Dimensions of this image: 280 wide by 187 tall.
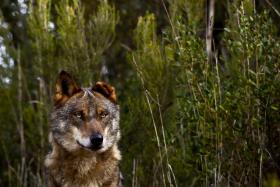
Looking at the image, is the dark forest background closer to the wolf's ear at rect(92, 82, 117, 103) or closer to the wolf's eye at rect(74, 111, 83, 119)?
the wolf's ear at rect(92, 82, 117, 103)

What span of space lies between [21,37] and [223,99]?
7251 millimetres

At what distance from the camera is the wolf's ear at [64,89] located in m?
6.88

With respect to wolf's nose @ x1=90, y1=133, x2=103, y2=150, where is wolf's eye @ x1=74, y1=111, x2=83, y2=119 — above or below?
above

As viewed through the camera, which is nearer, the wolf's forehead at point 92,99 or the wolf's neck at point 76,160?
the wolf's neck at point 76,160

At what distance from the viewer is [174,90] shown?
8.91 metres

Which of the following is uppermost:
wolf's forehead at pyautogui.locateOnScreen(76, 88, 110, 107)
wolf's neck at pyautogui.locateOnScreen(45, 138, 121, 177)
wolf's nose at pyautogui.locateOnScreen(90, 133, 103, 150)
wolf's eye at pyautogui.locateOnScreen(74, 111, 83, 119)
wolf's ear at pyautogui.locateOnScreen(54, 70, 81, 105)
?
wolf's ear at pyautogui.locateOnScreen(54, 70, 81, 105)

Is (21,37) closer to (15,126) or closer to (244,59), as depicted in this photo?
(15,126)

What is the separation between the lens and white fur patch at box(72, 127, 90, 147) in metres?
6.49

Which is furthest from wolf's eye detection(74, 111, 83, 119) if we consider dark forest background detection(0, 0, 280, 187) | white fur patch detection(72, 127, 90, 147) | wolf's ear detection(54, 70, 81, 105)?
dark forest background detection(0, 0, 280, 187)

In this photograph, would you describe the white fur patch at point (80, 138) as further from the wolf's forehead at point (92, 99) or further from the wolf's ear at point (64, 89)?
the wolf's ear at point (64, 89)

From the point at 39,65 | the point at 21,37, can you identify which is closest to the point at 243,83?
the point at 39,65

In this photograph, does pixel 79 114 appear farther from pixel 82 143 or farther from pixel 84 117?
pixel 82 143

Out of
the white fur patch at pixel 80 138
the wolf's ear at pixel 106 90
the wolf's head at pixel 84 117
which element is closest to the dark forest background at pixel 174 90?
the wolf's ear at pixel 106 90

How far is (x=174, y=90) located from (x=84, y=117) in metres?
2.37
